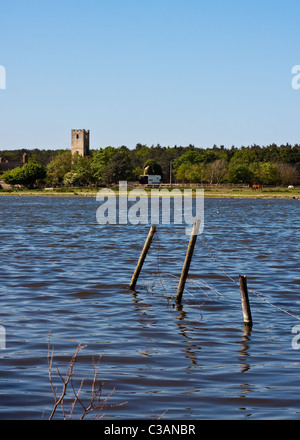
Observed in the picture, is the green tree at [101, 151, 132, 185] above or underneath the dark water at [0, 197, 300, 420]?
above

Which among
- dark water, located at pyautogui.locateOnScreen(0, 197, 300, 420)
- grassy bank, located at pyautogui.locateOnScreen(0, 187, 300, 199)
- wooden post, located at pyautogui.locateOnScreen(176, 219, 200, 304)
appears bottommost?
grassy bank, located at pyautogui.locateOnScreen(0, 187, 300, 199)

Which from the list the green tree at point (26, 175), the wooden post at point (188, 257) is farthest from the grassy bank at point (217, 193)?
the wooden post at point (188, 257)

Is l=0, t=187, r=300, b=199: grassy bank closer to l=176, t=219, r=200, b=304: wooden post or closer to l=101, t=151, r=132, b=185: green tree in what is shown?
l=101, t=151, r=132, b=185: green tree

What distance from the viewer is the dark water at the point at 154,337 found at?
1076 cm

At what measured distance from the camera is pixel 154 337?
599 inches

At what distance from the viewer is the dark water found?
1076cm

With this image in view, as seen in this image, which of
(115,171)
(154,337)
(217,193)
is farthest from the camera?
(115,171)

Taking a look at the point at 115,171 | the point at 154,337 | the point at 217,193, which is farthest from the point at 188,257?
the point at 115,171

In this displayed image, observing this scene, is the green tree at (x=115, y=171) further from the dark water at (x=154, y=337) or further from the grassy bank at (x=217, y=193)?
the dark water at (x=154, y=337)

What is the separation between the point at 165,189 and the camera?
18588 centimetres

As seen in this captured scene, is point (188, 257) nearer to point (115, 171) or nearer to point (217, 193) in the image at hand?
point (217, 193)

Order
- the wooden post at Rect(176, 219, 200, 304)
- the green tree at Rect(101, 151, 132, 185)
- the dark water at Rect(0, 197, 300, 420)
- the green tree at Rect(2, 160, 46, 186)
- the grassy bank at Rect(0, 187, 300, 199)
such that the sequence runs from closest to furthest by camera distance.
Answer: the dark water at Rect(0, 197, 300, 420)
the wooden post at Rect(176, 219, 200, 304)
the grassy bank at Rect(0, 187, 300, 199)
the green tree at Rect(101, 151, 132, 185)
the green tree at Rect(2, 160, 46, 186)

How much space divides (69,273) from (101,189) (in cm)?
16045

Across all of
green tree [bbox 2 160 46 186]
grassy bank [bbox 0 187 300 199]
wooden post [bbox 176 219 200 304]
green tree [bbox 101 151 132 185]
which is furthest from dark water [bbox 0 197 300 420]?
green tree [bbox 2 160 46 186]
